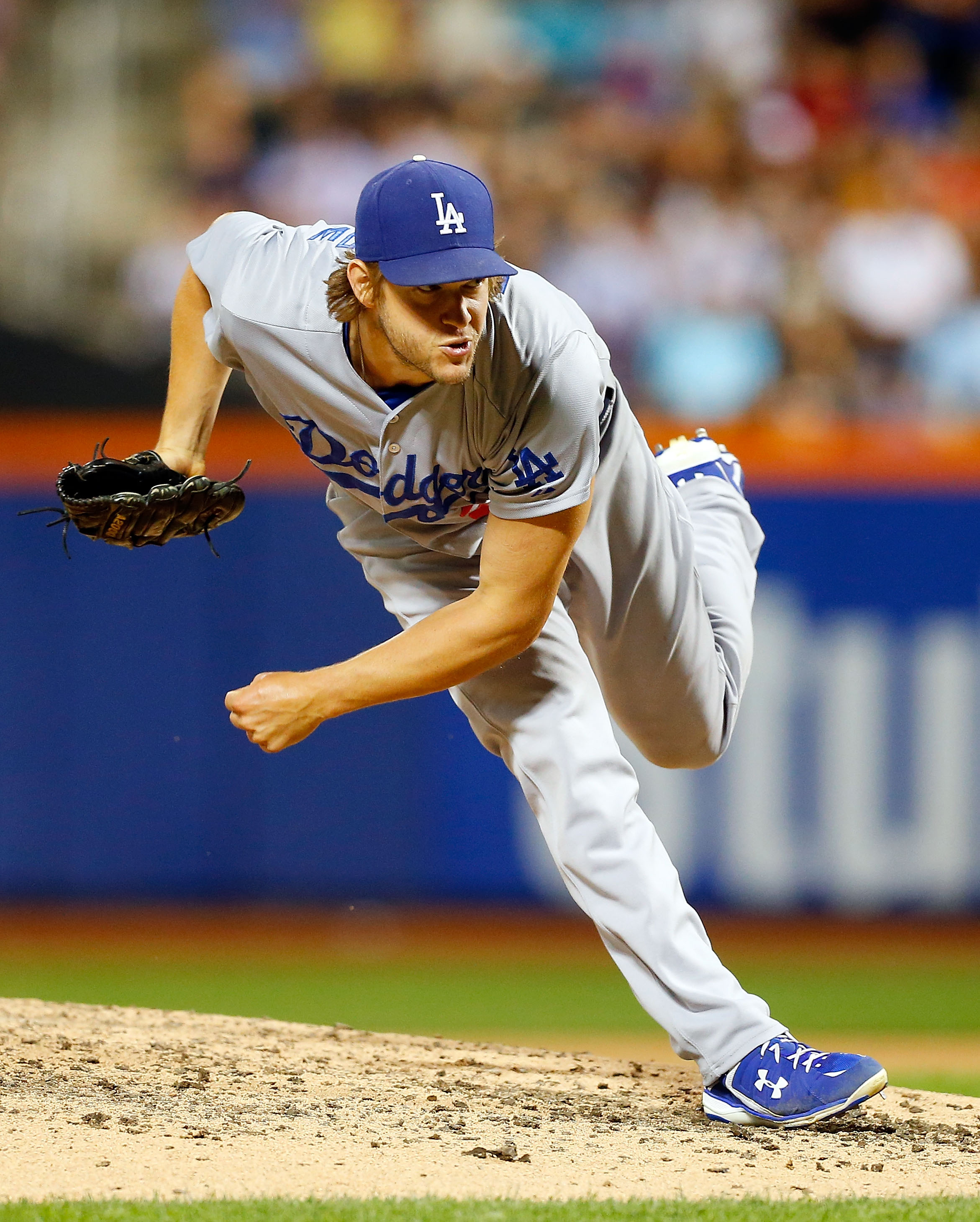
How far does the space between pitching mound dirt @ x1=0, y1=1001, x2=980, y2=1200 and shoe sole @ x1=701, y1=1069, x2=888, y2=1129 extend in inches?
1.0

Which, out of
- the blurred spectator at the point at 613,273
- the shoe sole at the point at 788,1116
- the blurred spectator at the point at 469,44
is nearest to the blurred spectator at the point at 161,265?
the blurred spectator at the point at 469,44

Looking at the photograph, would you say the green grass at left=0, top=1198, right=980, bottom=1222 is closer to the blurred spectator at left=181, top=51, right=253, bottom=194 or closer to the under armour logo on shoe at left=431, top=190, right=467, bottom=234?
the under armour logo on shoe at left=431, top=190, right=467, bottom=234

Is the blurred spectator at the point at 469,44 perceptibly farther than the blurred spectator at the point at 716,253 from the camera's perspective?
Yes

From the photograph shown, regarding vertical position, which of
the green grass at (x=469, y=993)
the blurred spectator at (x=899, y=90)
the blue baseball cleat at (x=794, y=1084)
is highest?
the blurred spectator at (x=899, y=90)

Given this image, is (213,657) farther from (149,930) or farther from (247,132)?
(247,132)

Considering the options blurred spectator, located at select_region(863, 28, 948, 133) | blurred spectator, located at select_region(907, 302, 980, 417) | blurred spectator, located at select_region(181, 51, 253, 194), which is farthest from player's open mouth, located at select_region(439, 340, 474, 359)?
blurred spectator, located at select_region(863, 28, 948, 133)

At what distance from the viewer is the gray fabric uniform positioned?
2.68 meters

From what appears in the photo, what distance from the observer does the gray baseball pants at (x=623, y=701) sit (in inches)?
117

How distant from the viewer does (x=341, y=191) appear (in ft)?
25.3

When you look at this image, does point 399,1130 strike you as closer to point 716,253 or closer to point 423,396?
point 423,396

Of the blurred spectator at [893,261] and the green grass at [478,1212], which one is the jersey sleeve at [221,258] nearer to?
the green grass at [478,1212]

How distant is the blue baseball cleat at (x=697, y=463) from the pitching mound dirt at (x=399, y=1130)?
1.31m

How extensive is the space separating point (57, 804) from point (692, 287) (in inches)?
137

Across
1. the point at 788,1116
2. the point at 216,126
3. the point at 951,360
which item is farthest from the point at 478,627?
the point at 216,126
